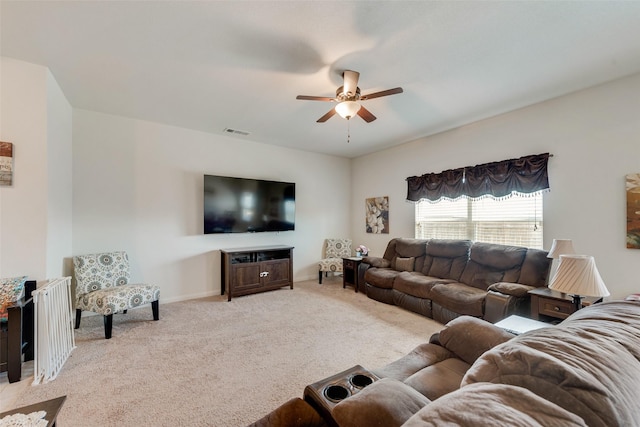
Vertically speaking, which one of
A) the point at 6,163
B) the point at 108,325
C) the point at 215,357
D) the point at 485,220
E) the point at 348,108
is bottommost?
the point at 215,357

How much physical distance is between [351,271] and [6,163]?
4.64 m

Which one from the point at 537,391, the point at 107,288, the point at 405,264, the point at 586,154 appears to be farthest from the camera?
the point at 405,264

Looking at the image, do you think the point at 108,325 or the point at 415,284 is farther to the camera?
the point at 415,284

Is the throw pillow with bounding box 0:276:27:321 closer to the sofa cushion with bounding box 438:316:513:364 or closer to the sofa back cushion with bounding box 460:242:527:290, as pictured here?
the sofa cushion with bounding box 438:316:513:364

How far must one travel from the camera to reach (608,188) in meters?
2.84

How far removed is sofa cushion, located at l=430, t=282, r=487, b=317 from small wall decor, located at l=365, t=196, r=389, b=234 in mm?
2179

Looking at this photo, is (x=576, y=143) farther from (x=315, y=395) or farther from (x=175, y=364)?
(x=175, y=364)

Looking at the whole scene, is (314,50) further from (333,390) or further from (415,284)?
(415,284)

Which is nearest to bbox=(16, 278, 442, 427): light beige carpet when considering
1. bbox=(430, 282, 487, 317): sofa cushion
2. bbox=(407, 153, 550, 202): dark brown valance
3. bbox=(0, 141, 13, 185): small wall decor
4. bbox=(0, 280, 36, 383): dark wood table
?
bbox=(0, 280, 36, 383): dark wood table

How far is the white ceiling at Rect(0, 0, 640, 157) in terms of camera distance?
1867 mm

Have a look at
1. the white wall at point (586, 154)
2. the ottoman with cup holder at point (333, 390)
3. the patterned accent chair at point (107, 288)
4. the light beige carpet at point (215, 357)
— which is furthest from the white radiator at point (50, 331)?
the white wall at point (586, 154)

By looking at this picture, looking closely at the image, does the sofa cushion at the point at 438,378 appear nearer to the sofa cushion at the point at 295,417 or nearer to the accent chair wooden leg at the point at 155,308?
the sofa cushion at the point at 295,417

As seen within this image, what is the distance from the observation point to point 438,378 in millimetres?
1440

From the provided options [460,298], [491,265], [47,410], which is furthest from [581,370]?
[491,265]
